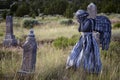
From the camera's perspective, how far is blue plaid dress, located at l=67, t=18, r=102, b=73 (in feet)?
→ 24.7

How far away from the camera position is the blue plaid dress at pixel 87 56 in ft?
24.7

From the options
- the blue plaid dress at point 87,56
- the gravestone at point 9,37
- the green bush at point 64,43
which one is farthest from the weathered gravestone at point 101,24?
the gravestone at point 9,37

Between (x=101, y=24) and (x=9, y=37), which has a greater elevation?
(x=101, y=24)

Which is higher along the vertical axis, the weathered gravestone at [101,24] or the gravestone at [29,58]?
the weathered gravestone at [101,24]

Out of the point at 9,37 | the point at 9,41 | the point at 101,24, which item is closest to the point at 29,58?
the point at 101,24

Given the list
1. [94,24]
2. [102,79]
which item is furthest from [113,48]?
[102,79]

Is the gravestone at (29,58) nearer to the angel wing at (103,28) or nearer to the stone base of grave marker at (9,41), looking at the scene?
the angel wing at (103,28)

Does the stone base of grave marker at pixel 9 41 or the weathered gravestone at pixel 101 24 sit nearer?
the weathered gravestone at pixel 101 24

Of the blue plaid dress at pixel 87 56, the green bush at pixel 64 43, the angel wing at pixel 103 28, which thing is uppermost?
the angel wing at pixel 103 28

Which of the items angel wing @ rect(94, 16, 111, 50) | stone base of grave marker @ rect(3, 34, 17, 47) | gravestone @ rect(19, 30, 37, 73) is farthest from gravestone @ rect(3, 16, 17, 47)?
gravestone @ rect(19, 30, 37, 73)

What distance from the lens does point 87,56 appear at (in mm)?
7625

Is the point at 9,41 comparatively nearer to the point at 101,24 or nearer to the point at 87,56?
the point at 101,24

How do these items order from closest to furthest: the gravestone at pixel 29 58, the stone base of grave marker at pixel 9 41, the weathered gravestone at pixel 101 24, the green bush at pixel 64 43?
the gravestone at pixel 29 58 → the weathered gravestone at pixel 101 24 → the green bush at pixel 64 43 → the stone base of grave marker at pixel 9 41

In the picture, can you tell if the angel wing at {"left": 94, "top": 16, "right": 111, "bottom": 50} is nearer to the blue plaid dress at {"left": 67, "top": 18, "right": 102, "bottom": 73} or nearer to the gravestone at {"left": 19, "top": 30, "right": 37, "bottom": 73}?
the blue plaid dress at {"left": 67, "top": 18, "right": 102, "bottom": 73}
